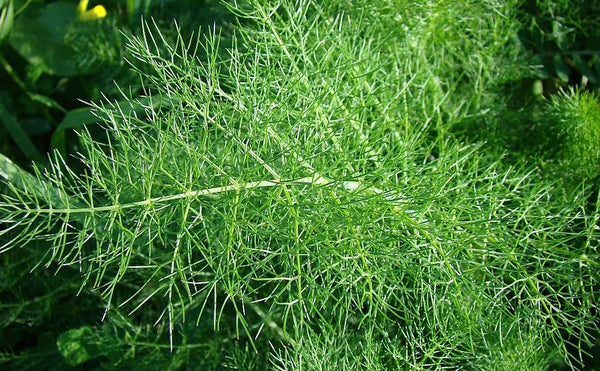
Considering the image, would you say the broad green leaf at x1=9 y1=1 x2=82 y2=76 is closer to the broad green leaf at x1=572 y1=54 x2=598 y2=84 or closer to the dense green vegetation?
the dense green vegetation

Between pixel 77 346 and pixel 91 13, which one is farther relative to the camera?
pixel 91 13

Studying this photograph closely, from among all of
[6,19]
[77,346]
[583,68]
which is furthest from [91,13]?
[583,68]

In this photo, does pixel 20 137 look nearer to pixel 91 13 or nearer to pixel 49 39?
pixel 49 39

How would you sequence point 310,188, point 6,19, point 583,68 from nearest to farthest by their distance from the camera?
point 310,188
point 583,68
point 6,19

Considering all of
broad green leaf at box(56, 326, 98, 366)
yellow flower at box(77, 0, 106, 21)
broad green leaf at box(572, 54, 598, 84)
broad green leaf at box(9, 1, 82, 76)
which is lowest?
broad green leaf at box(56, 326, 98, 366)

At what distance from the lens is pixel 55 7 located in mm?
1934

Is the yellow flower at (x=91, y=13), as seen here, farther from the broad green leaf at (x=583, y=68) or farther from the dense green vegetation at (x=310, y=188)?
the broad green leaf at (x=583, y=68)

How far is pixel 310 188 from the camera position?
1072mm

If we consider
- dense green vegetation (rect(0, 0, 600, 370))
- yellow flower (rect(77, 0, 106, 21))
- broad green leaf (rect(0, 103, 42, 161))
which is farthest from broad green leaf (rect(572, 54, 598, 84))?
broad green leaf (rect(0, 103, 42, 161))

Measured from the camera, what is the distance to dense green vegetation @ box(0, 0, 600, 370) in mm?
1068

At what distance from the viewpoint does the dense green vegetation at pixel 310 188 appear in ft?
3.51

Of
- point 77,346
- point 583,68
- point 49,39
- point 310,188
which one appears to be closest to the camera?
point 310,188

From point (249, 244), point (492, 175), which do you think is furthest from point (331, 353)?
point (492, 175)

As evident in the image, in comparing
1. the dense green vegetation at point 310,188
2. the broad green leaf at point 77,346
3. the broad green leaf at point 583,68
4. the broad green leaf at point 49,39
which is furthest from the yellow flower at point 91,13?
the broad green leaf at point 583,68
